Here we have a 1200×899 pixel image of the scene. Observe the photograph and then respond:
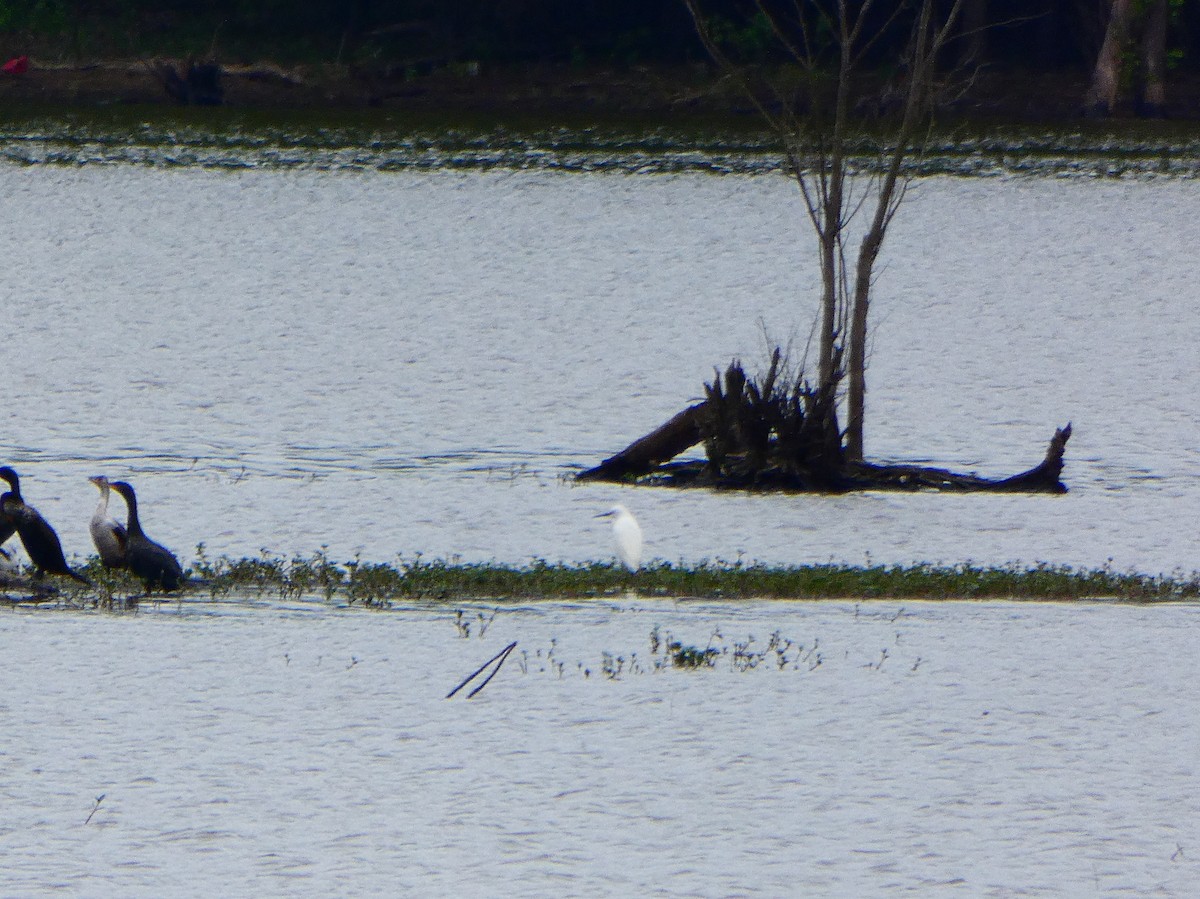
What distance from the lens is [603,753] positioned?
10812 mm

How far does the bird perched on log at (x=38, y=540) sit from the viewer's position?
44.3 feet

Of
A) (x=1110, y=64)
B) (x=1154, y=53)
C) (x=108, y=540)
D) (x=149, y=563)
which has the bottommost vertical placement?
(x=149, y=563)

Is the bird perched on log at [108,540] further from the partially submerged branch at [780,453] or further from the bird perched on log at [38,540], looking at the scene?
the partially submerged branch at [780,453]

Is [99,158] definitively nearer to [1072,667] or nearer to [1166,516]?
[1166,516]

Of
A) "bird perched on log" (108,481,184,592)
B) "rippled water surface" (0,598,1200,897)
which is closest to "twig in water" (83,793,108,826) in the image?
"rippled water surface" (0,598,1200,897)

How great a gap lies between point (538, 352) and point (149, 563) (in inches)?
556

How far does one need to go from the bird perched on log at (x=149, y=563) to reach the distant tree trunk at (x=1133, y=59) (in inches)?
1793

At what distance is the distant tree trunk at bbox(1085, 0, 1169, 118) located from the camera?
5638 cm

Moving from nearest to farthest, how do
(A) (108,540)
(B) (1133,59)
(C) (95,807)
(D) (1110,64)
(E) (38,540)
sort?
(C) (95,807) < (E) (38,540) < (A) (108,540) < (B) (1133,59) < (D) (1110,64)

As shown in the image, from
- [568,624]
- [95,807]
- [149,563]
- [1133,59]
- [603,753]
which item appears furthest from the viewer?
[1133,59]

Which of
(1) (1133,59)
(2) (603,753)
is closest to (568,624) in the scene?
(2) (603,753)

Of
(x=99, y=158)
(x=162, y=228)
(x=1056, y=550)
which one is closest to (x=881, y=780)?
(x=1056, y=550)

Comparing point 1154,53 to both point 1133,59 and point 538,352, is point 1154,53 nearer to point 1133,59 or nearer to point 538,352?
point 1133,59

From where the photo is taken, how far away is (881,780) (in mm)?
10523
